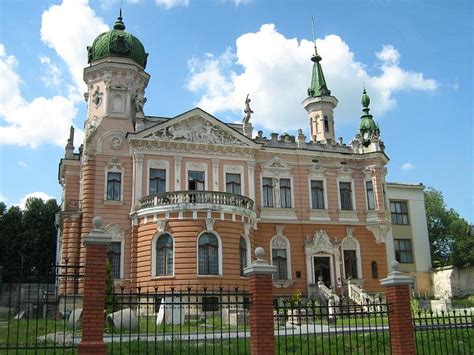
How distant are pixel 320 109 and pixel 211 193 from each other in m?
14.5

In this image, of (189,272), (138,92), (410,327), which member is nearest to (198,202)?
(189,272)

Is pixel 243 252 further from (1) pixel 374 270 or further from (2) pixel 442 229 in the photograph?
(2) pixel 442 229

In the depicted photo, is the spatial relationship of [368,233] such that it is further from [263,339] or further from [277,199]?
[263,339]

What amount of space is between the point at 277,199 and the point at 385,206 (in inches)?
313

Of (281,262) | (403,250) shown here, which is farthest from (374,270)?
(403,250)

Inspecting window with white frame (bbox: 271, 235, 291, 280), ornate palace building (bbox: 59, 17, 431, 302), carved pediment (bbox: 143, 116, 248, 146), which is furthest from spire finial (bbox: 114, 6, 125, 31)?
window with white frame (bbox: 271, 235, 291, 280)

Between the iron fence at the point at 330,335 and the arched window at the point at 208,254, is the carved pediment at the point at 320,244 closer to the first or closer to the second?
the arched window at the point at 208,254

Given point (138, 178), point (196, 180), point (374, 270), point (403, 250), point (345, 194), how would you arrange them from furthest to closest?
1. point (403, 250)
2. point (345, 194)
3. point (374, 270)
4. point (196, 180)
5. point (138, 178)

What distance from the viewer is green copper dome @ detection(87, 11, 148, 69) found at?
33.4 meters

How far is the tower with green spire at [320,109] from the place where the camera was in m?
39.6

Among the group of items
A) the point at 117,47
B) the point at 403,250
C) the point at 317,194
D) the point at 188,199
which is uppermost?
the point at 117,47

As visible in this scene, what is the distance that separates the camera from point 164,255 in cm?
2880

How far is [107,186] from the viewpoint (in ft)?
102

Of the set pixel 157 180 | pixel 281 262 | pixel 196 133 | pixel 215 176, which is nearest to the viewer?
pixel 157 180
